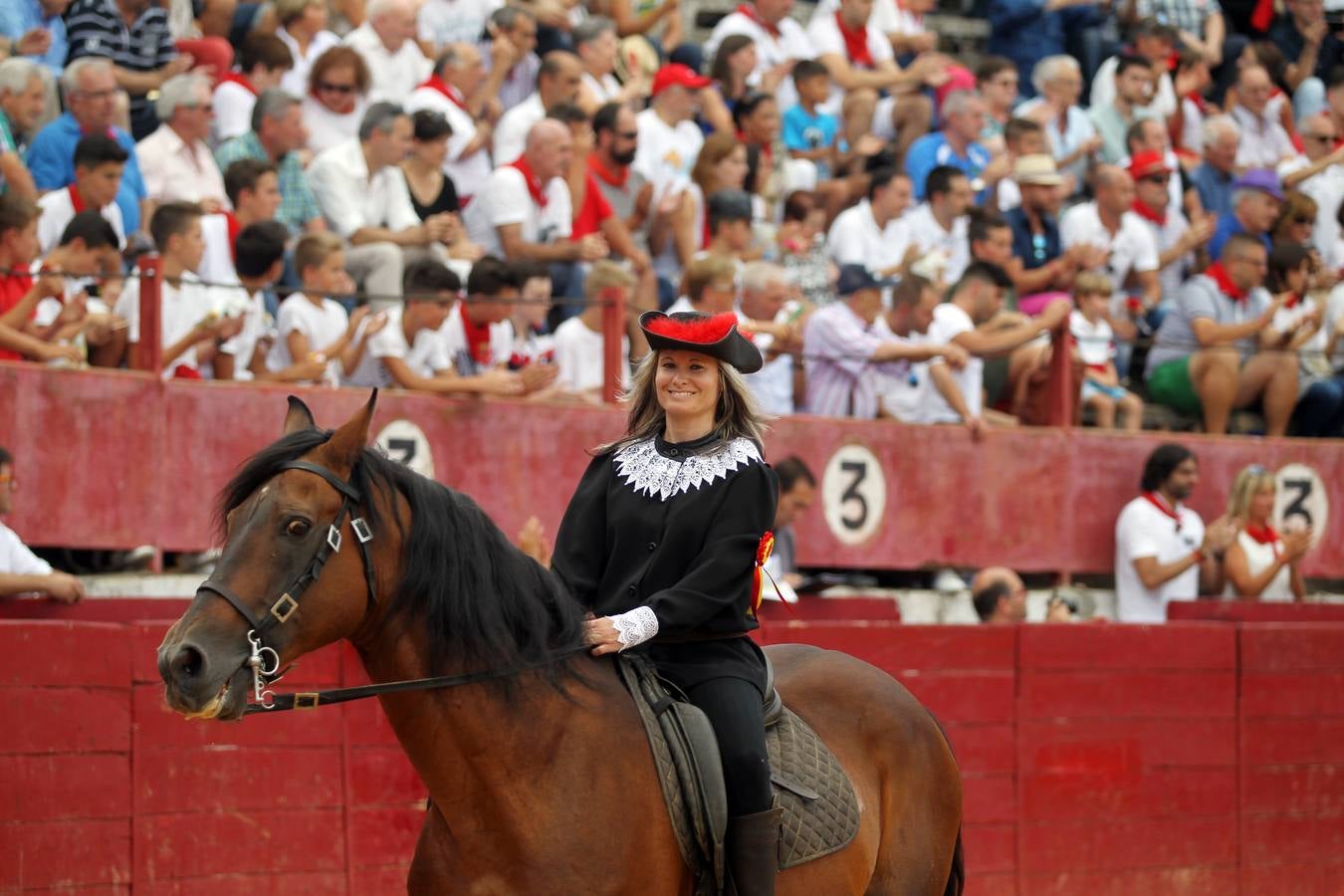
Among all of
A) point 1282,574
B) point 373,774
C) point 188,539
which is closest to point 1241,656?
point 1282,574

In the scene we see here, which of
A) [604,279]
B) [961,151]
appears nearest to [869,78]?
[961,151]

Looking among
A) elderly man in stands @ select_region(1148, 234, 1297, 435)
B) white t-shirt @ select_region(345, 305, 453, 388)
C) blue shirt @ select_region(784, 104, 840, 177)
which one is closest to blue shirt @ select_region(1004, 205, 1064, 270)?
elderly man in stands @ select_region(1148, 234, 1297, 435)

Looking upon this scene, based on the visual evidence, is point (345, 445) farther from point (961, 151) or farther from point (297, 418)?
point (961, 151)

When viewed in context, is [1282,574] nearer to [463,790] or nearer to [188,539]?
[188,539]

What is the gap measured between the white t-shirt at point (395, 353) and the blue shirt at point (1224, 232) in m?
6.32

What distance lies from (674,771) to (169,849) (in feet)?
9.14

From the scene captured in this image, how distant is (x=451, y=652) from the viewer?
469cm

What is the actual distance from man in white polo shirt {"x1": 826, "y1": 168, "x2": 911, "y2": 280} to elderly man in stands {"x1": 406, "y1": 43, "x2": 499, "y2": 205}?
2195mm

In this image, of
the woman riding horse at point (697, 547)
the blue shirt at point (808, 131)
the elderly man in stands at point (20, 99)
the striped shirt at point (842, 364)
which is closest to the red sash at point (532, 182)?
the striped shirt at point (842, 364)

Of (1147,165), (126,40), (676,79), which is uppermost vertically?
(126,40)

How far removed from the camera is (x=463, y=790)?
4703 mm

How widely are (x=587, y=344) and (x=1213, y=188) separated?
6347 mm

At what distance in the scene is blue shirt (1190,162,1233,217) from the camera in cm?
1483

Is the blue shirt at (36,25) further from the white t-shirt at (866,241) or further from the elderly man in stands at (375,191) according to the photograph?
the white t-shirt at (866,241)
